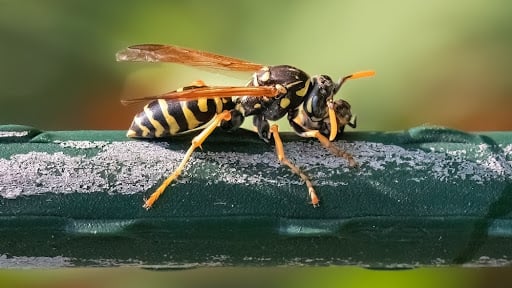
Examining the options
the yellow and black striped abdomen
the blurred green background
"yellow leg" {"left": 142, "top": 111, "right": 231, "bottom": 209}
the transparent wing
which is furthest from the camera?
the blurred green background

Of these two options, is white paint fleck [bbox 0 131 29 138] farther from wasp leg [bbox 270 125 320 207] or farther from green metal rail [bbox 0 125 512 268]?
wasp leg [bbox 270 125 320 207]

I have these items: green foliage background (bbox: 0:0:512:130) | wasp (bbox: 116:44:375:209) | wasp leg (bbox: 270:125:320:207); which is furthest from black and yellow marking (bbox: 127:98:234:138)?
green foliage background (bbox: 0:0:512:130)

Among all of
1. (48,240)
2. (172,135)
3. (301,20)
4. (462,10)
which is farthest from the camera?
(301,20)

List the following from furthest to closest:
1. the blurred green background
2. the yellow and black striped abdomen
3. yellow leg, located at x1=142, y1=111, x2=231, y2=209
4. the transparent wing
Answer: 1. the blurred green background
2. the transparent wing
3. the yellow and black striped abdomen
4. yellow leg, located at x1=142, y1=111, x2=231, y2=209

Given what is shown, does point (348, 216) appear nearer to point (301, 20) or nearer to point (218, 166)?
point (218, 166)

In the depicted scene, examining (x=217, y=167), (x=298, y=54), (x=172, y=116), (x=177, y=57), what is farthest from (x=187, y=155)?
(x=298, y=54)

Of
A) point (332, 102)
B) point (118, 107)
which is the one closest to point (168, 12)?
point (118, 107)

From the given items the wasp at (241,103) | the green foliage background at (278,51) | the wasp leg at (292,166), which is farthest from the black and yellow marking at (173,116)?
the green foliage background at (278,51)
